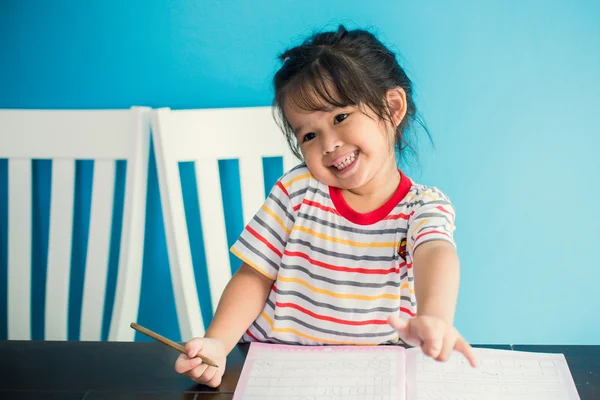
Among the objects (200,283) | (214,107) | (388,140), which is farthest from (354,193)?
(200,283)

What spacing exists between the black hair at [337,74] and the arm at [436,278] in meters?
0.20

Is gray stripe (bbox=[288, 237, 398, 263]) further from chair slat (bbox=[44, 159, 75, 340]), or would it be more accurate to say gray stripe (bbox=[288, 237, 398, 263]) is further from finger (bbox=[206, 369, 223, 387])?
chair slat (bbox=[44, 159, 75, 340])

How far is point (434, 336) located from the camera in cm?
59

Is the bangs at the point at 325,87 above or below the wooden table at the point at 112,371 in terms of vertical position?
above

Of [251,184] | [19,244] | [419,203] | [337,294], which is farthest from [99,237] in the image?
[419,203]

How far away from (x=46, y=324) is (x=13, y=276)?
0.12 metres

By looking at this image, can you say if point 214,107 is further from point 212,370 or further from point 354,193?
point 212,370

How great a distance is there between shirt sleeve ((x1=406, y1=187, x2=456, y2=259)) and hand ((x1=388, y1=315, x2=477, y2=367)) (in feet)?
0.76

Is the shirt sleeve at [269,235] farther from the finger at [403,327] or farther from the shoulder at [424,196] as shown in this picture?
the finger at [403,327]

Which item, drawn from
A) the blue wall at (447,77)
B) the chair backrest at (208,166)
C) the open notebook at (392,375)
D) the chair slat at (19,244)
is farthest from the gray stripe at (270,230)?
the chair slat at (19,244)

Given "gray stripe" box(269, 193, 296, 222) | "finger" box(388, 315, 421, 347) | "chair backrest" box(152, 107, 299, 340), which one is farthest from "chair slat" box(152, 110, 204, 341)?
"finger" box(388, 315, 421, 347)

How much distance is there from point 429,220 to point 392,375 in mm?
199

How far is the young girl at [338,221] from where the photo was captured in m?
0.89

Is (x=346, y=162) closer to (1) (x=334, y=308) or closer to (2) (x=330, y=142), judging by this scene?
(2) (x=330, y=142)
